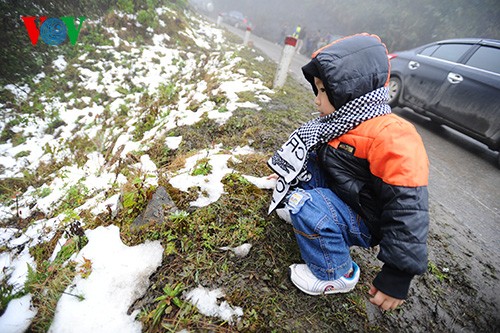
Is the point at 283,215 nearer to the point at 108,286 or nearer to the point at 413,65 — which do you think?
the point at 108,286

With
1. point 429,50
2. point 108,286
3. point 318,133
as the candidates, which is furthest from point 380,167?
point 429,50

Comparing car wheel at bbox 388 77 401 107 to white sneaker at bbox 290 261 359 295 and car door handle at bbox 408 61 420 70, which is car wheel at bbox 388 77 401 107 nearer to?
car door handle at bbox 408 61 420 70

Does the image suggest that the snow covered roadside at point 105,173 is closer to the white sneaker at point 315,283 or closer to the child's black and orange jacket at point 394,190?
the white sneaker at point 315,283

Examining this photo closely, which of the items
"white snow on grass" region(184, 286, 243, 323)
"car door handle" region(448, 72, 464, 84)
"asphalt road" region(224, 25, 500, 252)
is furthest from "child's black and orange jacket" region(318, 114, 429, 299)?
"car door handle" region(448, 72, 464, 84)

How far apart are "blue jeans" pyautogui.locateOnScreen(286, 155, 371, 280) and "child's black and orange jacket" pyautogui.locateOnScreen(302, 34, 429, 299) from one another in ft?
0.25

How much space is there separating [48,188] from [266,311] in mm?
3259

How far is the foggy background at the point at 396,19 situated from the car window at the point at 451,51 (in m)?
13.7

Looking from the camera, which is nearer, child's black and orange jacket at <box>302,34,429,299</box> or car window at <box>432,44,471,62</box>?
child's black and orange jacket at <box>302,34,429,299</box>

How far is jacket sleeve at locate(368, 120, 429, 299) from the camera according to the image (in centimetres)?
116

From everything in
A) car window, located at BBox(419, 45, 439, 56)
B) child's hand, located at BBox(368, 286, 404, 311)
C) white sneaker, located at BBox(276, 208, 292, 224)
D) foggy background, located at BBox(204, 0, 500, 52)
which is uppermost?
foggy background, located at BBox(204, 0, 500, 52)

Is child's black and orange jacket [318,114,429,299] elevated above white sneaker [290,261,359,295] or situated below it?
above

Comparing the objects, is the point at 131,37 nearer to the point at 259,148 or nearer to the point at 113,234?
the point at 259,148

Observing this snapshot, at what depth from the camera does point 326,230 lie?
143 centimetres

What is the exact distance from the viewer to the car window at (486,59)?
12.7 ft
